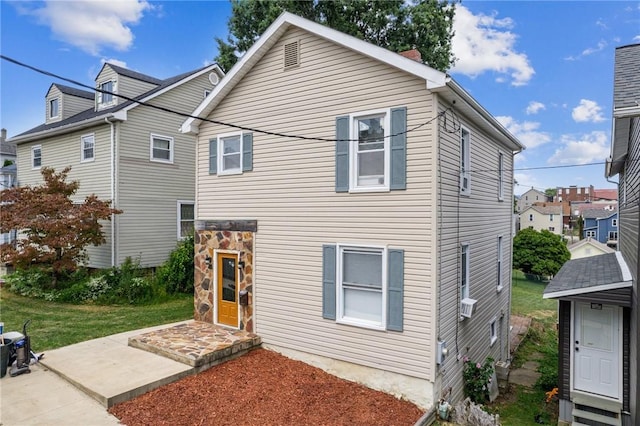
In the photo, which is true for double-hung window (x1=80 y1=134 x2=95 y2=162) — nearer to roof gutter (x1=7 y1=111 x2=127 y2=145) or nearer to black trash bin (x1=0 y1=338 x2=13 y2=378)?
roof gutter (x1=7 y1=111 x2=127 y2=145)

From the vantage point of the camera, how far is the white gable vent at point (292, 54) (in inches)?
333

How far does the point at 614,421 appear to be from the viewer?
734cm

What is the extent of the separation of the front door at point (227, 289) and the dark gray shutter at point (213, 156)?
227 cm

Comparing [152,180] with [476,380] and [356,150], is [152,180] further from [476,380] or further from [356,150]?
[476,380]

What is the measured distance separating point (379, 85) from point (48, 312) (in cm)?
1208

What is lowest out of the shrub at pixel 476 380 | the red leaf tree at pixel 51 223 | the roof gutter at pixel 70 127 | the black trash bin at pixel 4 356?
the shrub at pixel 476 380

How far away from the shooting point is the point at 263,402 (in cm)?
650

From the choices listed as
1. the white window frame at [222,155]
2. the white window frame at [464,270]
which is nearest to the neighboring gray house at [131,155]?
the white window frame at [222,155]

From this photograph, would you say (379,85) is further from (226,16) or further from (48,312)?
(226,16)

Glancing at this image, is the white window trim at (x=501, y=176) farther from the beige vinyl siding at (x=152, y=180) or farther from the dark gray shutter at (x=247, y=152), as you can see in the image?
the beige vinyl siding at (x=152, y=180)

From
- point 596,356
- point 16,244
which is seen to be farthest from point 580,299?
point 16,244

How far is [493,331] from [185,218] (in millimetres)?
13221

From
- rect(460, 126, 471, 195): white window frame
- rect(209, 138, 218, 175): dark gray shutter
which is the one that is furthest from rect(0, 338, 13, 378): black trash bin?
rect(460, 126, 471, 195): white window frame

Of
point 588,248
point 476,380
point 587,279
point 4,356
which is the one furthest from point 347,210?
point 588,248
